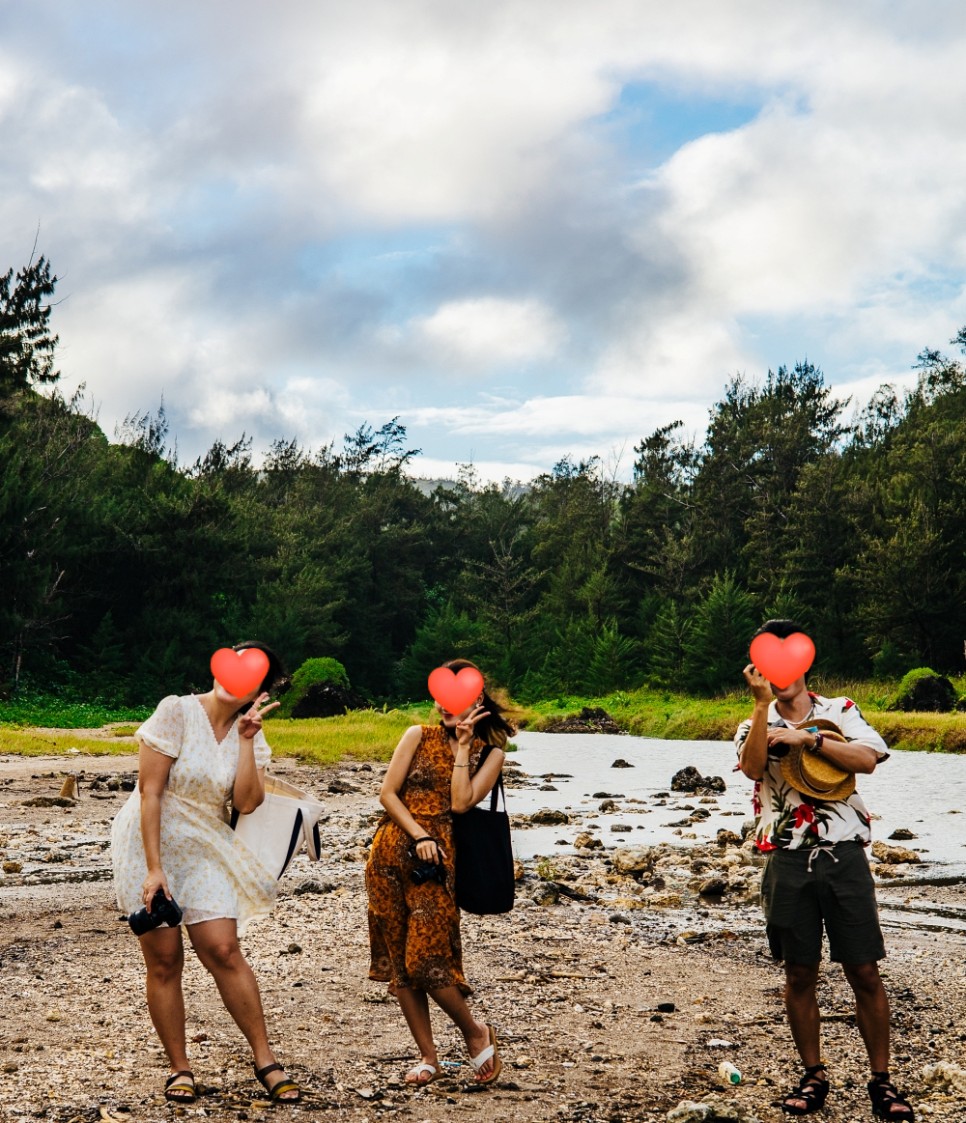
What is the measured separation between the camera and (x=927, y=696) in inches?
1718

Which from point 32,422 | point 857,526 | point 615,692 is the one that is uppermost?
point 32,422

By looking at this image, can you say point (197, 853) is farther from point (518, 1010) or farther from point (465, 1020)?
point (518, 1010)

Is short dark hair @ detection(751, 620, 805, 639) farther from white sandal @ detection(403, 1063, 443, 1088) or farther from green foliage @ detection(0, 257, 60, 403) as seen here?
green foliage @ detection(0, 257, 60, 403)

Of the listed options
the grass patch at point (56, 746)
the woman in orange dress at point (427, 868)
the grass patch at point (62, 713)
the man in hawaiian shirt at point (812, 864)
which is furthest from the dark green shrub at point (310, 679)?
the man in hawaiian shirt at point (812, 864)

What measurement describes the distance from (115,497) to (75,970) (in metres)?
49.4

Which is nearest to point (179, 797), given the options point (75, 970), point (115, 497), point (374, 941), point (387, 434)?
point (374, 941)

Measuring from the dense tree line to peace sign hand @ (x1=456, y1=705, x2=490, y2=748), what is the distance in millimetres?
42106

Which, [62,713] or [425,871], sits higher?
[425,871]

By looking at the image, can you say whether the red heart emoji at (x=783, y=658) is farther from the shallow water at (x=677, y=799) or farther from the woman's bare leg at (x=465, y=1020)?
the shallow water at (x=677, y=799)

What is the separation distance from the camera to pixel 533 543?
8112cm

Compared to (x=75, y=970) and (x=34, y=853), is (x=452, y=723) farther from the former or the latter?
(x=34, y=853)

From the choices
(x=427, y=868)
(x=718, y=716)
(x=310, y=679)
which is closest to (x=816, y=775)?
(x=427, y=868)

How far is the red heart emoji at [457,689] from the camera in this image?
5590 millimetres

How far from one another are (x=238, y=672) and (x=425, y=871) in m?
1.18
